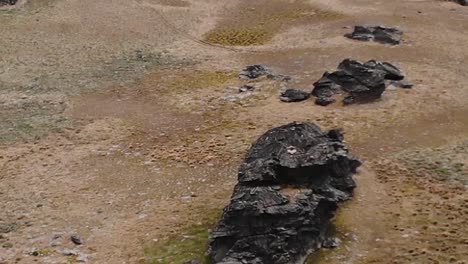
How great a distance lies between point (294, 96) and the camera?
47281 millimetres

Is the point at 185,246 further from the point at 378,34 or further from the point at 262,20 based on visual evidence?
the point at 262,20

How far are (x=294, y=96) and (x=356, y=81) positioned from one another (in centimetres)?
508

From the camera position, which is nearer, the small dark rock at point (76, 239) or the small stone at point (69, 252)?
the small stone at point (69, 252)

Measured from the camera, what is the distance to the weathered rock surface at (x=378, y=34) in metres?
59.7

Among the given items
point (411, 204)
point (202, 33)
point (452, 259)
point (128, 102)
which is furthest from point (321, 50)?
point (452, 259)

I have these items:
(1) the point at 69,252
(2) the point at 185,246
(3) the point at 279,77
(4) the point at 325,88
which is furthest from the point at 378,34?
(1) the point at 69,252

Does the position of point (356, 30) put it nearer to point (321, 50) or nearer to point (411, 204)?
point (321, 50)

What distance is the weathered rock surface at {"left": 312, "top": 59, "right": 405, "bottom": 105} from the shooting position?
1810 inches

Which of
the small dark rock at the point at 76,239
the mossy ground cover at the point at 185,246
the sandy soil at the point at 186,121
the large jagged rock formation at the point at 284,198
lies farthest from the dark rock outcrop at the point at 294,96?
the small dark rock at the point at 76,239

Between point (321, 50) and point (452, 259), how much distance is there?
34615 millimetres

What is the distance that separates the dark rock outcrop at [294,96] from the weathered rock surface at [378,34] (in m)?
16.1

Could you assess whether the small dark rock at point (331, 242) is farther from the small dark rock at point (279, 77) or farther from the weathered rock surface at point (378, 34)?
the weathered rock surface at point (378, 34)

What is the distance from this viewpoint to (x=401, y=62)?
54.7 metres

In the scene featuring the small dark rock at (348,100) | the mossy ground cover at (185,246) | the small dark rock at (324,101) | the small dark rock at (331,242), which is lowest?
the mossy ground cover at (185,246)
